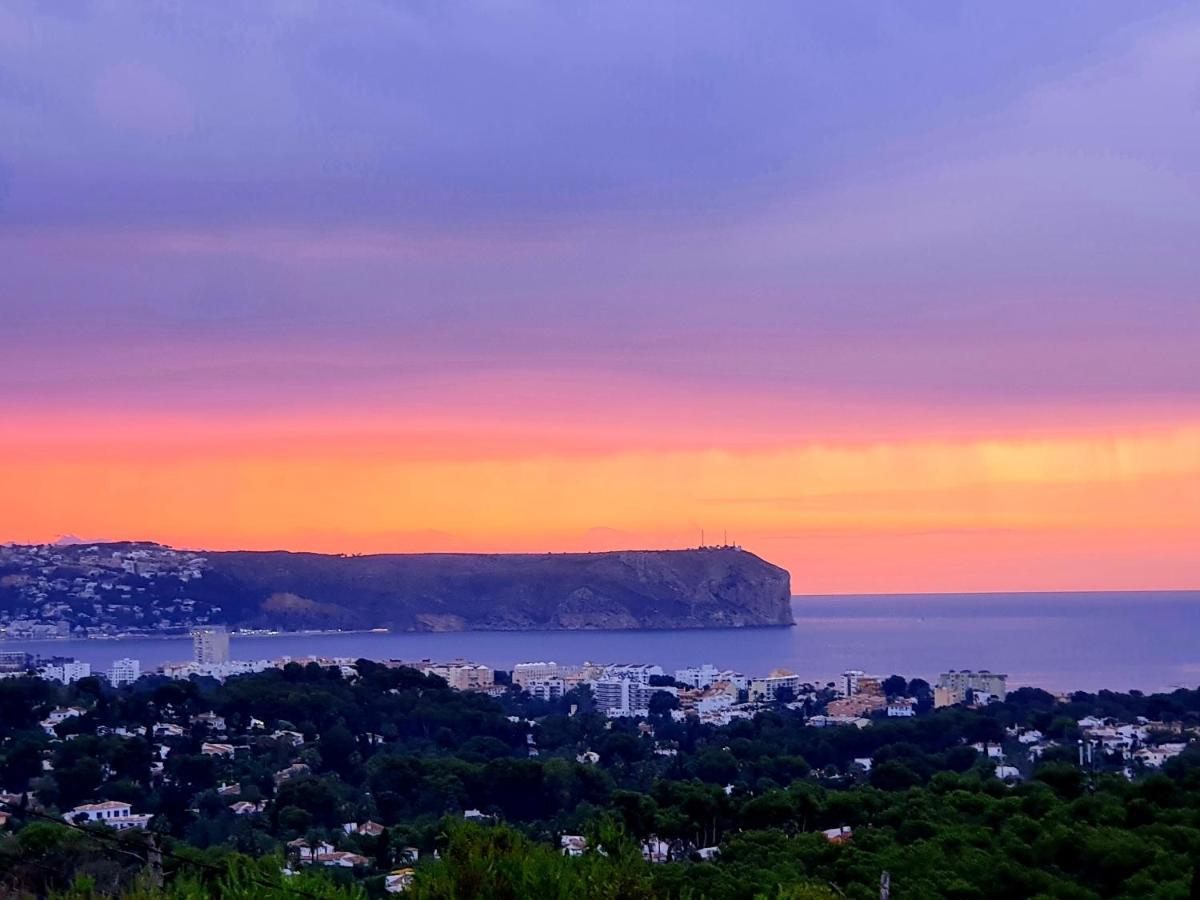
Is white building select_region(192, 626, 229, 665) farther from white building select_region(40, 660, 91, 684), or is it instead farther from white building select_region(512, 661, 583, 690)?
white building select_region(512, 661, 583, 690)

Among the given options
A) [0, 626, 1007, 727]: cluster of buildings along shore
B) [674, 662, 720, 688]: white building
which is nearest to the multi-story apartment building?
[0, 626, 1007, 727]: cluster of buildings along shore

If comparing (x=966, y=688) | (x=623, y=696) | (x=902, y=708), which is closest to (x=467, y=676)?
(x=623, y=696)

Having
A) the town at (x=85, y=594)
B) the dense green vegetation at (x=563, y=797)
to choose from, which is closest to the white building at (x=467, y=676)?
the dense green vegetation at (x=563, y=797)

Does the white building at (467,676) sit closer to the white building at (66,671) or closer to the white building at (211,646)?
the white building at (66,671)

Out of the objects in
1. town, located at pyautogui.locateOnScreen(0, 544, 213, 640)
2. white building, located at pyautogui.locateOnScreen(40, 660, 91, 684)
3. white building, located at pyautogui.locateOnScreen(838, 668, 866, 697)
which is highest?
town, located at pyautogui.locateOnScreen(0, 544, 213, 640)

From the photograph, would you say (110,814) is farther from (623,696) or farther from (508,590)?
(508,590)

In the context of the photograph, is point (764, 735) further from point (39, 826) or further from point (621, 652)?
point (621, 652)
